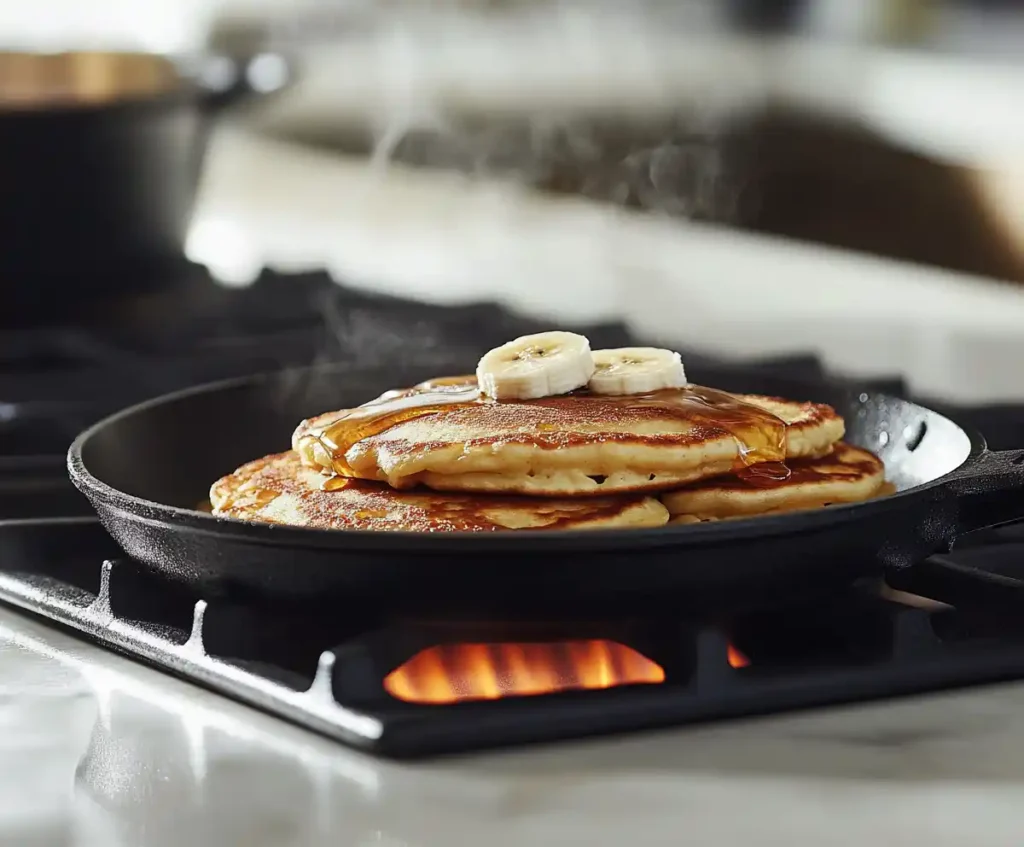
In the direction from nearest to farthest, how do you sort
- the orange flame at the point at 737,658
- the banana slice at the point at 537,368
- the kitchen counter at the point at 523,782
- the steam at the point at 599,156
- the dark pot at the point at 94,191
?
the kitchen counter at the point at 523,782, the orange flame at the point at 737,658, the banana slice at the point at 537,368, the dark pot at the point at 94,191, the steam at the point at 599,156

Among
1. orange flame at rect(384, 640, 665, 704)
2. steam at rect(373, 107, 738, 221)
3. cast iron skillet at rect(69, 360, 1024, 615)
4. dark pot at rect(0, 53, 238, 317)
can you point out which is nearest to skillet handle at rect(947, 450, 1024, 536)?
cast iron skillet at rect(69, 360, 1024, 615)

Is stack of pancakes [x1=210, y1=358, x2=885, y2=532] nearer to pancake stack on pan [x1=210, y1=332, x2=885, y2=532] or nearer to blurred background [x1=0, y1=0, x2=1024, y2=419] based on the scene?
pancake stack on pan [x1=210, y1=332, x2=885, y2=532]

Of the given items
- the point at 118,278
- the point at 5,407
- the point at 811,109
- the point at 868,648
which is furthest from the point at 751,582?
the point at 811,109

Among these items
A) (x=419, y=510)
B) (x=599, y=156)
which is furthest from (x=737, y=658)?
(x=599, y=156)

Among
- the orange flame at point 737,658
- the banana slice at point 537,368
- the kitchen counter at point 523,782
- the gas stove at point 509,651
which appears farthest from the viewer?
the banana slice at point 537,368

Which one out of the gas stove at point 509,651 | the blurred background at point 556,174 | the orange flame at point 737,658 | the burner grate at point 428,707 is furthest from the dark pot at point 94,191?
the orange flame at point 737,658

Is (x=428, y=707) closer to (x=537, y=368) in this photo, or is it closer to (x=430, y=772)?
(x=430, y=772)

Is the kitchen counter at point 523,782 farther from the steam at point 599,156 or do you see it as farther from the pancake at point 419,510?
the steam at point 599,156
